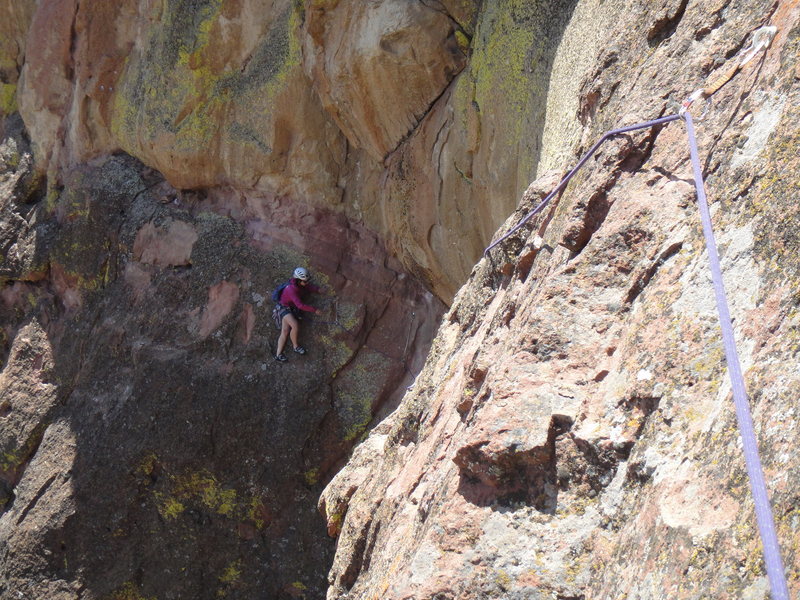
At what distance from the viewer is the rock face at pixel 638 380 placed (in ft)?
6.29

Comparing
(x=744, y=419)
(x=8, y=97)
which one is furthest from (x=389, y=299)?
(x=8, y=97)

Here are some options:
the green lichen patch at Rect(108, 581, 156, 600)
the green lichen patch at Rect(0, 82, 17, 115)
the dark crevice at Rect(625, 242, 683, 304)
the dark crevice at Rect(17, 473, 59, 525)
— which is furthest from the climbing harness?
the green lichen patch at Rect(0, 82, 17, 115)

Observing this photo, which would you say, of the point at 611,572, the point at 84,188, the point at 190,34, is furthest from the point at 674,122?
the point at 84,188

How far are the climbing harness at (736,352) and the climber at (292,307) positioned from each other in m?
6.44

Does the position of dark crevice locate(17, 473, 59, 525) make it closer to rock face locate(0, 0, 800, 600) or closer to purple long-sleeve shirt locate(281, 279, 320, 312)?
rock face locate(0, 0, 800, 600)

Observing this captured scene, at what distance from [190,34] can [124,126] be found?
1.84 meters

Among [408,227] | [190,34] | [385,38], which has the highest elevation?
[190,34]

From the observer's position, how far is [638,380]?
2422 mm

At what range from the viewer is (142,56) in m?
11.1

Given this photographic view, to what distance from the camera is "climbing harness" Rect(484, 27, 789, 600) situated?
156 centimetres

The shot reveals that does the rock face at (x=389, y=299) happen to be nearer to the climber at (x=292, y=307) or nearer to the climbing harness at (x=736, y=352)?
the climbing harness at (x=736, y=352)

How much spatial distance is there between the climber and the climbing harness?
6.44m

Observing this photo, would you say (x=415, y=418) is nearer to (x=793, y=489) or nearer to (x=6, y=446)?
(x=793, y=489)

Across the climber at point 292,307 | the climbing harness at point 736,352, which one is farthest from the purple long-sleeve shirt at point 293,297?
the climbing harness at point 736,352
